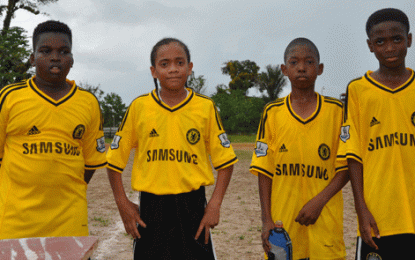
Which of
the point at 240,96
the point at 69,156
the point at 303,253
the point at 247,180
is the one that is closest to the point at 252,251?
the point at 303,253

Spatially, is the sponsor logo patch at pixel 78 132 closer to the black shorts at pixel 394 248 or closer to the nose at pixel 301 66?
the nose at pixel 301 66

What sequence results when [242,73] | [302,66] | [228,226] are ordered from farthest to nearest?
1. [242,73]
2. [228,226]
3. [302,66]

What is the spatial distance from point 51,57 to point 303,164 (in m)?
2.05

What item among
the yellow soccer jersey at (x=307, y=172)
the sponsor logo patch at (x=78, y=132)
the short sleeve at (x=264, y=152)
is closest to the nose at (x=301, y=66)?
the yellow soccer jersey at (x=307, y=172)

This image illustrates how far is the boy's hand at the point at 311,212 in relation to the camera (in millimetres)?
2895

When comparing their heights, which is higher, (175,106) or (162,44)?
(162,44)

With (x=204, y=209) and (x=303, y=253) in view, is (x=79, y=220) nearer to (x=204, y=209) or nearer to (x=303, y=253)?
(x=204, y=209)

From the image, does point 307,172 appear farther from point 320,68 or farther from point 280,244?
point 320,68

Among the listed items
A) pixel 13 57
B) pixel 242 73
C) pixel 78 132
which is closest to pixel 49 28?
pixel 78 132

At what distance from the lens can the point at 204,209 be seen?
2906mm

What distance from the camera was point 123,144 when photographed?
296 cm

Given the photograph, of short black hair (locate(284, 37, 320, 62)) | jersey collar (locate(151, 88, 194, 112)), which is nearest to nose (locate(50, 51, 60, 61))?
jersey collar (locate(151, 88, 194, 112))

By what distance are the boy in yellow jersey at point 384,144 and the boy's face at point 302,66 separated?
44 centimetres

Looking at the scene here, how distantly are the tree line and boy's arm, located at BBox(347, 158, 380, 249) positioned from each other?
12.8m
